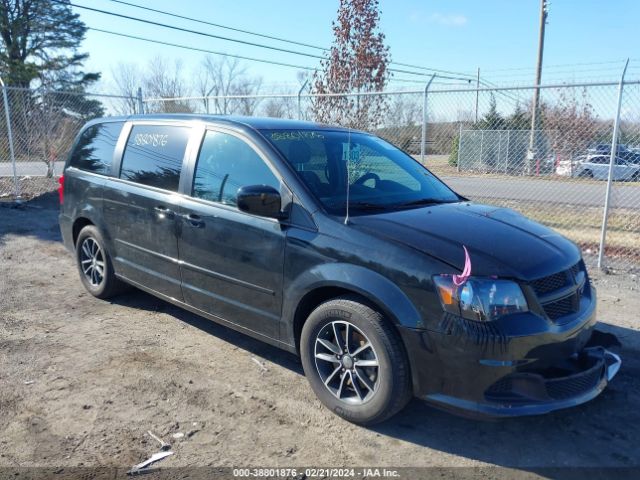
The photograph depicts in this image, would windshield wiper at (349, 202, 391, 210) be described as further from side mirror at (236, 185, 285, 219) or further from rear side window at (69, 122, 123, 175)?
rear side window at (69, 122, 123, 175)

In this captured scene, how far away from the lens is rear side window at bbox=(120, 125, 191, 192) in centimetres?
425

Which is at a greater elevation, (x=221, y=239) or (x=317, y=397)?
(x=221, y=239)

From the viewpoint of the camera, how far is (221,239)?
3736 millimetres

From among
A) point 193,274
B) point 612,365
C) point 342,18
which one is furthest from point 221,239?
point 342,18

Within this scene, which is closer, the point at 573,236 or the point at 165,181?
the point at 165,181

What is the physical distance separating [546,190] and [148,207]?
10.3m

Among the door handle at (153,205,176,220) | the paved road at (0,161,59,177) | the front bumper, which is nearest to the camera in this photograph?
the front bumper

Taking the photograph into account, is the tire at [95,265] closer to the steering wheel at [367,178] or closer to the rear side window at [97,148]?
the rear side window at [97,148]

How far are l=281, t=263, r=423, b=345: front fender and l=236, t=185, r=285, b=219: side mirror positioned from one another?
0.49m

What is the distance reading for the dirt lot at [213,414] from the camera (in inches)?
112

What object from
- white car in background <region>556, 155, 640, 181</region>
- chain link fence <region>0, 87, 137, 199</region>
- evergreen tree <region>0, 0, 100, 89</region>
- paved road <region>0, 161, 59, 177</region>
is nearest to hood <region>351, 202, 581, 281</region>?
white car in background <region>556, 155, 640, 181</region>

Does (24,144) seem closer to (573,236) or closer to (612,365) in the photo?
(573,236)

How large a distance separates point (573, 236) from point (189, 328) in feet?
21.6

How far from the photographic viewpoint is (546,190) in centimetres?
1203
